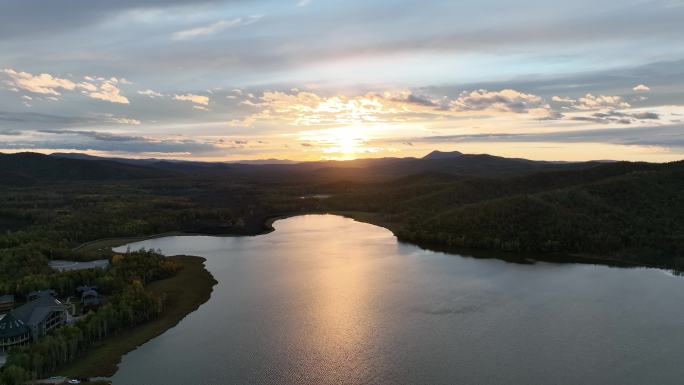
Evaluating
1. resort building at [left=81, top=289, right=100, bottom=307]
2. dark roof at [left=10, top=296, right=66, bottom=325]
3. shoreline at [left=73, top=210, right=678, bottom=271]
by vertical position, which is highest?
dark roof at [left=10, top=296, right=66, bottom=325]

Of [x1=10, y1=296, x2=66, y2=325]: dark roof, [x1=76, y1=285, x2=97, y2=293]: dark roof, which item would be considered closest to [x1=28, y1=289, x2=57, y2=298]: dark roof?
[x1=76, y1=285, x2=97, y2=293]: dark roof

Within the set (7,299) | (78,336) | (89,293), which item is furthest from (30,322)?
(7,299)

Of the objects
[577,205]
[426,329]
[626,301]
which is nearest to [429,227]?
[577,205]

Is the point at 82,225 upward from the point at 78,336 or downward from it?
upward

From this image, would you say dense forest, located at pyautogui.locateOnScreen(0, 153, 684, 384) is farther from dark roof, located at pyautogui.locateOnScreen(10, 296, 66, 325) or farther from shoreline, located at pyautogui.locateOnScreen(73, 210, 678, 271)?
dark roof, located at pyautogui.locateOnScreen(10, 296, 66, 325)

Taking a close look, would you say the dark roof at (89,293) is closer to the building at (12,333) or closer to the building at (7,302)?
the building at (7,302)

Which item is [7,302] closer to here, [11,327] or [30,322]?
[30,322]
